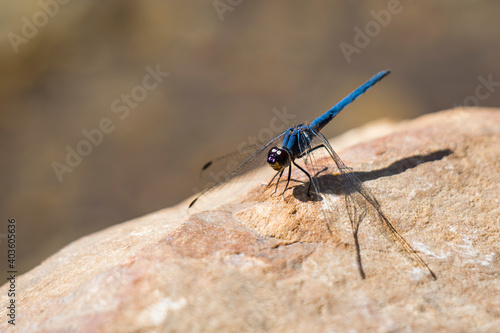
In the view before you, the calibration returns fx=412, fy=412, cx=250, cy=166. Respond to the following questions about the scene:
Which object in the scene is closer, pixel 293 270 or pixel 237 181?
pixel 293 270

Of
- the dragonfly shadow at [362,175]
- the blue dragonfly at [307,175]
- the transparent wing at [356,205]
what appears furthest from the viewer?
the dragonfly shadow at [362,175]

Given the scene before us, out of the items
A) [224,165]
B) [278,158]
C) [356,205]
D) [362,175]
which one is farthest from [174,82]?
[356,205]

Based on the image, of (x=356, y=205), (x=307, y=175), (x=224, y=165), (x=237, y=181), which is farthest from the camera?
(x=224, y=165)

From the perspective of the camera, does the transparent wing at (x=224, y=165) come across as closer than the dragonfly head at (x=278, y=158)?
No

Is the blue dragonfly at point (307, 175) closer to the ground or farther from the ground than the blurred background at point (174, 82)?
closer to the ground

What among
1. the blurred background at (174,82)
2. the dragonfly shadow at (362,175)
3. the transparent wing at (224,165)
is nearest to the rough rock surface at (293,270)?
the dragonfly shadow at (362,175)

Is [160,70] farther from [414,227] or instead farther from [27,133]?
[414,227]

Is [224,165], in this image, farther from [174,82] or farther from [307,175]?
[174,82]

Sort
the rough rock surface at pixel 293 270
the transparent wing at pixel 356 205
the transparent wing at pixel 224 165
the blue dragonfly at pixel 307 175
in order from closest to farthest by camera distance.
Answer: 1. the rough rock surface at pixel 293 270
2. the transparent wing at pixel 356 205
3. the blue dragonfly at pixel 307 175
4. the transparent wing at pixel 224 165

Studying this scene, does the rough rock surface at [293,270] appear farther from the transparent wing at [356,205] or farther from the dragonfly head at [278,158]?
the dragonfly head at [278,158]
